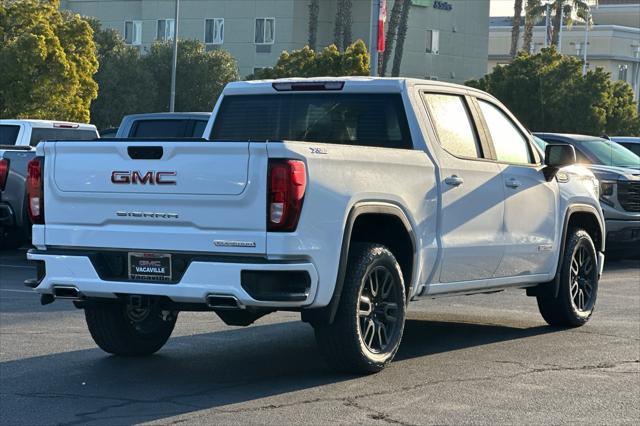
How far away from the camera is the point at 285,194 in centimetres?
773

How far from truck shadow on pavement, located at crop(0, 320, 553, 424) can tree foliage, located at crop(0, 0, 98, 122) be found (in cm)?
3175

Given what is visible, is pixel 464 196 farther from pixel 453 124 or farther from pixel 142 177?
pixel 142 177

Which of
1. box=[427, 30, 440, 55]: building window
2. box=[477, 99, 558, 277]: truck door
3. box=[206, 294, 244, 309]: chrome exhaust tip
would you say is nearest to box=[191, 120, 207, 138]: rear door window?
box=[477, 99, 558, 277]: truck door

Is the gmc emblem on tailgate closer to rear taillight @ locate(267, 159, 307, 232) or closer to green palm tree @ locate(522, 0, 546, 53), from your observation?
rear taillight @ locate(267, 159, 307, 232)

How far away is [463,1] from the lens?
84438 mm

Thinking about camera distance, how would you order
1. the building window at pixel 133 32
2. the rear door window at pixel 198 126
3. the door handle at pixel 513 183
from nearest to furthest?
the door handle at pixel 513 183
the rear door window at pixel 198 126
the building window at pixel 133 32

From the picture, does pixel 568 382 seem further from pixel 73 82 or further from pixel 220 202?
pixel 73 82

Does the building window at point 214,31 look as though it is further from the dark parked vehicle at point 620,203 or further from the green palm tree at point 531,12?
the dark parked vehicle at point 620,203

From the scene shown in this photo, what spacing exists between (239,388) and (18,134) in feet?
41.3

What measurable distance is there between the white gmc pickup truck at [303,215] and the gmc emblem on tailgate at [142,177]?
0.01m

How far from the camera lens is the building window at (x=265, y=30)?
78625mm

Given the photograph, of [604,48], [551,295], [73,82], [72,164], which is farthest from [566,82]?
[604,48]

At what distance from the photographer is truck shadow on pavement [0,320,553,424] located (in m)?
7.51

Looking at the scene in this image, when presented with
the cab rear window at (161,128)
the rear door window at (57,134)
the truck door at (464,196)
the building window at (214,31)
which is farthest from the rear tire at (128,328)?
the building window at (214,31)
